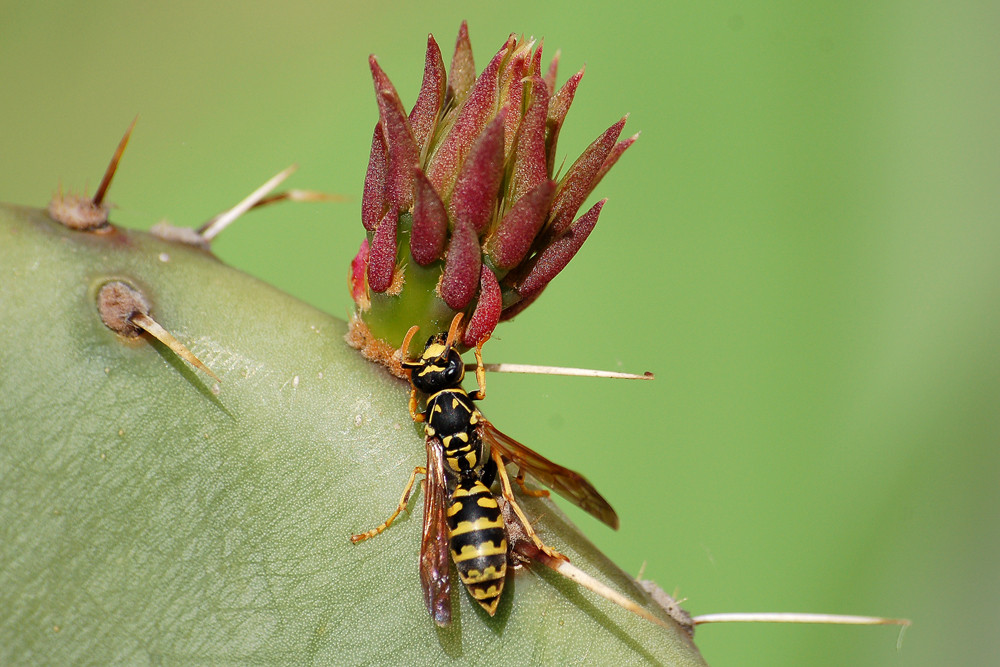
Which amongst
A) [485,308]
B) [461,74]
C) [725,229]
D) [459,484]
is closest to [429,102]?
[461,74]

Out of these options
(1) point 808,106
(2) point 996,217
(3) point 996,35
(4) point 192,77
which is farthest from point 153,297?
(3) point 996,35

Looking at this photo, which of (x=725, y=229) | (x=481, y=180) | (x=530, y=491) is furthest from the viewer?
(x=725, y=229)

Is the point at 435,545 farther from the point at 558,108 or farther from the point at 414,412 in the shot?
the point at 558,108

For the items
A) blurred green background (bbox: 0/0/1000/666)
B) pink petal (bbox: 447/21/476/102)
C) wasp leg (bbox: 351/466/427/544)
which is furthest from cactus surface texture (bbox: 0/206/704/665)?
blurred green background (bbox: 0/0/1000/666)

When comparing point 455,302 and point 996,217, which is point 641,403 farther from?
point 455,302

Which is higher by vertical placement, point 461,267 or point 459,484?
point 461,267

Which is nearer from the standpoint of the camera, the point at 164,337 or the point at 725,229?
the point at 164,337

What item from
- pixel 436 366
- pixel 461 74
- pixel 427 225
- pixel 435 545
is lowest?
pixel 435 545

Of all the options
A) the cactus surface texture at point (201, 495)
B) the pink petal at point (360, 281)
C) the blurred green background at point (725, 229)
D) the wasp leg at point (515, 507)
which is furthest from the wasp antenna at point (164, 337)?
the blurred green background at point (725, 229)
